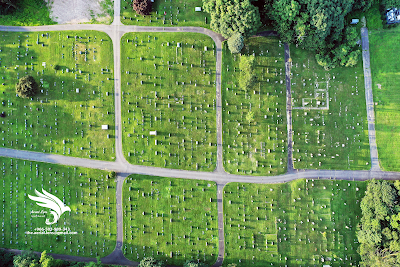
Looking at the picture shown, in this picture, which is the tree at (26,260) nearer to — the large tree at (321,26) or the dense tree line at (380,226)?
the dense tree line at (380,226)

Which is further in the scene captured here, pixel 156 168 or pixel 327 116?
pixel 327 116

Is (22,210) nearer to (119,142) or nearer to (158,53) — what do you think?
(119,142)

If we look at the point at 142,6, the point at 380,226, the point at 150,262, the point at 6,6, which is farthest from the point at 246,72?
the point at 6,6

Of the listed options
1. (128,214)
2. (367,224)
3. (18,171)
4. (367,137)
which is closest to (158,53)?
(128,214)

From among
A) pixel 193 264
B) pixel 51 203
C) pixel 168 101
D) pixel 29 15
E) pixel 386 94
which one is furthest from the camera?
pixel 386 94

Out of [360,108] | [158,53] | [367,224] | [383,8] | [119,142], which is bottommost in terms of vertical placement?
[367,224]

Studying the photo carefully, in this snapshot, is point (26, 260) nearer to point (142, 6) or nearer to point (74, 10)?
point (74, 10)
